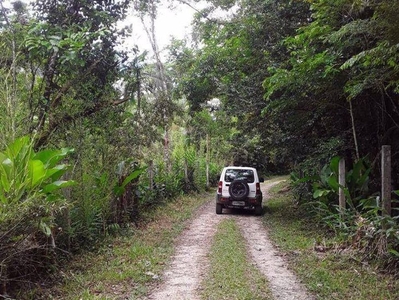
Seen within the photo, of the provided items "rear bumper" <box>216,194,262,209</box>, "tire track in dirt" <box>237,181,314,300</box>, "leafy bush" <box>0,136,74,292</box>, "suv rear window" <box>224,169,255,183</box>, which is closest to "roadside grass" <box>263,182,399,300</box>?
"tire track in dirt" <box>237,181,314,300</box>

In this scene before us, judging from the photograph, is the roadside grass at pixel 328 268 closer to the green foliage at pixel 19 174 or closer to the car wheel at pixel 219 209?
the car wheel at pixel 219 209

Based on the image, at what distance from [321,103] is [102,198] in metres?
5.72

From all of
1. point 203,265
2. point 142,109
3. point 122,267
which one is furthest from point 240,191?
point 122,267

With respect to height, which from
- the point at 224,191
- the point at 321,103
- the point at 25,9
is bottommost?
the point at 224,191

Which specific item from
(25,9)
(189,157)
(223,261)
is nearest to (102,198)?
(223,261)

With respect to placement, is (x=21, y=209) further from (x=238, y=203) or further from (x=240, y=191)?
(x=238, y=203)

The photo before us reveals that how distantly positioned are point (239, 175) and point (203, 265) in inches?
245

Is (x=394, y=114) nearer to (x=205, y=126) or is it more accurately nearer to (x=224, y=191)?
(x=224, y=191)

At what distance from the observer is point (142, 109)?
1102cm

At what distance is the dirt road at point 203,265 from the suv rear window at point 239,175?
1875 mm

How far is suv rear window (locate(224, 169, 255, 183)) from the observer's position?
12094 mm

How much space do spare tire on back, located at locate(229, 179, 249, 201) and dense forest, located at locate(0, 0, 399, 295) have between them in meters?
1.59

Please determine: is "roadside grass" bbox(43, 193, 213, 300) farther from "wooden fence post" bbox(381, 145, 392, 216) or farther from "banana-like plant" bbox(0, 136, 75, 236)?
"wooden fence post" bbox(381, 145, 392, 216)

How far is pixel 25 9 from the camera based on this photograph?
25.2 ft
